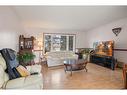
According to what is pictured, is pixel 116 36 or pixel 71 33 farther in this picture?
pixel 71 33

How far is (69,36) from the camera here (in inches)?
360

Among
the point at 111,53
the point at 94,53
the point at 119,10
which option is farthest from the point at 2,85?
the point at 94,53

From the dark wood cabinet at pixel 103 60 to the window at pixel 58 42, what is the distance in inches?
74.8

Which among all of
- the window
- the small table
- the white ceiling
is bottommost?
the small table

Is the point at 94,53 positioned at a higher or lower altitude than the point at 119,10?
lower

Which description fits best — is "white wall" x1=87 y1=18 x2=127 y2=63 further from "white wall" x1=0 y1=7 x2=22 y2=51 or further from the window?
"white wall" x1=0 y1=7 x2=22 y2=51

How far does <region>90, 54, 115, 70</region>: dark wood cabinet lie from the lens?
6.01 meters

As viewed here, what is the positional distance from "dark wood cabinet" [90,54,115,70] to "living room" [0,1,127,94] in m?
0.12

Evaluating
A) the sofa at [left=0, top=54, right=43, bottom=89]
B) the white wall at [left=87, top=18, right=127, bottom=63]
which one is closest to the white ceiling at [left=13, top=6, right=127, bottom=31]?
the white wall at [left=87, top=18, right=127, bottom=63]

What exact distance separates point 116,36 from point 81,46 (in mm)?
3258

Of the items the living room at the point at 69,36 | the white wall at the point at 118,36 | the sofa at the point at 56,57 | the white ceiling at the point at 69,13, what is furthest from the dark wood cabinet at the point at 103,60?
the white ceiling at the point at 69,13

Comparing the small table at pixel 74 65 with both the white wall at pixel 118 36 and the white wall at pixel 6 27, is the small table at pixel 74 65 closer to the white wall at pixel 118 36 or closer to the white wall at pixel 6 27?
the white wall at pixel 118 36
